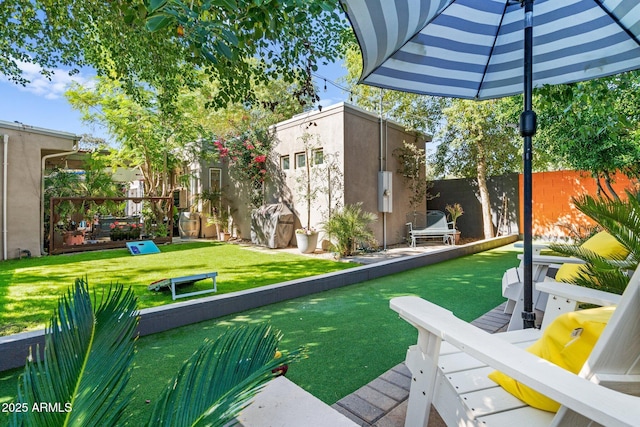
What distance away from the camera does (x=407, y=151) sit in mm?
10117

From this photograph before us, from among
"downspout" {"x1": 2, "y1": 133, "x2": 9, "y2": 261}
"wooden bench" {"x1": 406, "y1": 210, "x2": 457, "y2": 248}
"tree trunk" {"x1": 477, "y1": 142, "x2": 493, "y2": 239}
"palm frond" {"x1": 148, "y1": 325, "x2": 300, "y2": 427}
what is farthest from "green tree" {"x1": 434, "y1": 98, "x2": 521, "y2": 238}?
"downspout" {"x1": 2, "y1": 133, "x2": 9, "y2": 261}

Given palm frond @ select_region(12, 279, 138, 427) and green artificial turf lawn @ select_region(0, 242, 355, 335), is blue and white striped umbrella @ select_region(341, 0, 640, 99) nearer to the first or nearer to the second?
palm frond @ select_region(12, 279, 138, 427)

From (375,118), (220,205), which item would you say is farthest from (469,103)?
(220,205)

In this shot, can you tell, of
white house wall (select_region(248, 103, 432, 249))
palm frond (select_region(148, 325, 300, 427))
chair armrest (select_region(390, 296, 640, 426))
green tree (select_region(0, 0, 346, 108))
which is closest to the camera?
chair armrest (select_region(390, 296, 640, 426))

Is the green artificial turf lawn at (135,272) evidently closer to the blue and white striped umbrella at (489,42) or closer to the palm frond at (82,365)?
the palm frond at (82,365)

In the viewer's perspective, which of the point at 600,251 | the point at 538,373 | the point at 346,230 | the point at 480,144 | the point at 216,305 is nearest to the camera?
the point at 538,373

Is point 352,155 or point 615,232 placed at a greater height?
point 352,155

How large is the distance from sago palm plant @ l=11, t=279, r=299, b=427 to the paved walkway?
3.52 ft

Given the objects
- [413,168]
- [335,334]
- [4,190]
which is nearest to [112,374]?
[335,334]

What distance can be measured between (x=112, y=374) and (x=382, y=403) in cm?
161

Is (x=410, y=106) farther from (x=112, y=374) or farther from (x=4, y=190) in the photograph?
(x=112, y=374)

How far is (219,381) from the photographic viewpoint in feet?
3.36

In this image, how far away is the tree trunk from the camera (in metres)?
10.3

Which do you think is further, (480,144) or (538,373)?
(480,144)
